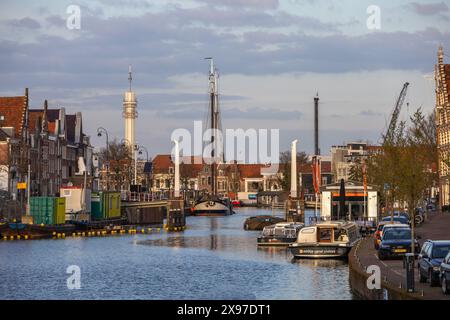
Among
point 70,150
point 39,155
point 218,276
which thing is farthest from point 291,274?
point 70,150

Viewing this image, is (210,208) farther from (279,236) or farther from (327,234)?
(327,234)

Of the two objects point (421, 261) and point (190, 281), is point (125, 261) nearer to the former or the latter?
point (190, 281)

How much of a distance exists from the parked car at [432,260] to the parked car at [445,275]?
164 cm

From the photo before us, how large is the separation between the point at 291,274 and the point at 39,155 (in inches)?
3582

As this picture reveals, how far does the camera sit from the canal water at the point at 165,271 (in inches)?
2120

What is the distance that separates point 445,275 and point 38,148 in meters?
115

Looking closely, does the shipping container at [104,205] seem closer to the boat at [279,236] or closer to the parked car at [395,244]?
the boat at [279,236]

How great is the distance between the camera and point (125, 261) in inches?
2985

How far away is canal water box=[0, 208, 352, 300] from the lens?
177ft

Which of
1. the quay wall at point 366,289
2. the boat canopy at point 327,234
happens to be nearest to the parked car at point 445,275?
the quay wall at point 366,289

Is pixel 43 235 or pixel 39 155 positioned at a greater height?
pixel 39 155

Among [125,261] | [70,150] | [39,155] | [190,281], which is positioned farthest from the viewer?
[70,150]

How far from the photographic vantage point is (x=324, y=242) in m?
73.3
